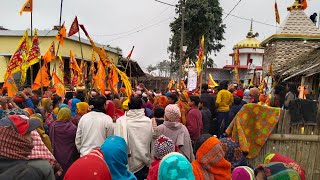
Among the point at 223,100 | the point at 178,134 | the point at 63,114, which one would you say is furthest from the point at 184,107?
the point at 63,114

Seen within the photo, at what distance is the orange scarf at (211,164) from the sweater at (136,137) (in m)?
1.73

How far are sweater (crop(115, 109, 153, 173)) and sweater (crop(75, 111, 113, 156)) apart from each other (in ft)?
0.75

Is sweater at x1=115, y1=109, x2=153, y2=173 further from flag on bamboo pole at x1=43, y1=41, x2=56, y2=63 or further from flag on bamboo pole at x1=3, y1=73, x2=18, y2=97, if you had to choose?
flag on bamboo pole at x1=43, y1=41, x2=56, y2=63

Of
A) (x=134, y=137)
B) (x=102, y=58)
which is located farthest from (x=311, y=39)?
(x=134, y=137)

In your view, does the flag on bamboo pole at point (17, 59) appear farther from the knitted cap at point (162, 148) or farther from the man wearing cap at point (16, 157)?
the man wearing cap at point (16, 157)

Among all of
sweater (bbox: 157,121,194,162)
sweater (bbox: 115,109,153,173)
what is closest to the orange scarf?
sweater (bbox: 157,121,194,162)

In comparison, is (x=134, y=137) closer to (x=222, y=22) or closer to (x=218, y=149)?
(x=218, y=149)

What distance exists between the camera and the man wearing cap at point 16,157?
2456 mm

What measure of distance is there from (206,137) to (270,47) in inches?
607

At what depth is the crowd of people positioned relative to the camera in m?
2.62

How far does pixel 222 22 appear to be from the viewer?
3322cm

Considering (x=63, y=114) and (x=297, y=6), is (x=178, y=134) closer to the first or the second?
(x=63, y=114)

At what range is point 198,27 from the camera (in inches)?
1254

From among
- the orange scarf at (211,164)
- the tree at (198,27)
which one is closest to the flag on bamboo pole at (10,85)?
the orange scarf at (211,164)
